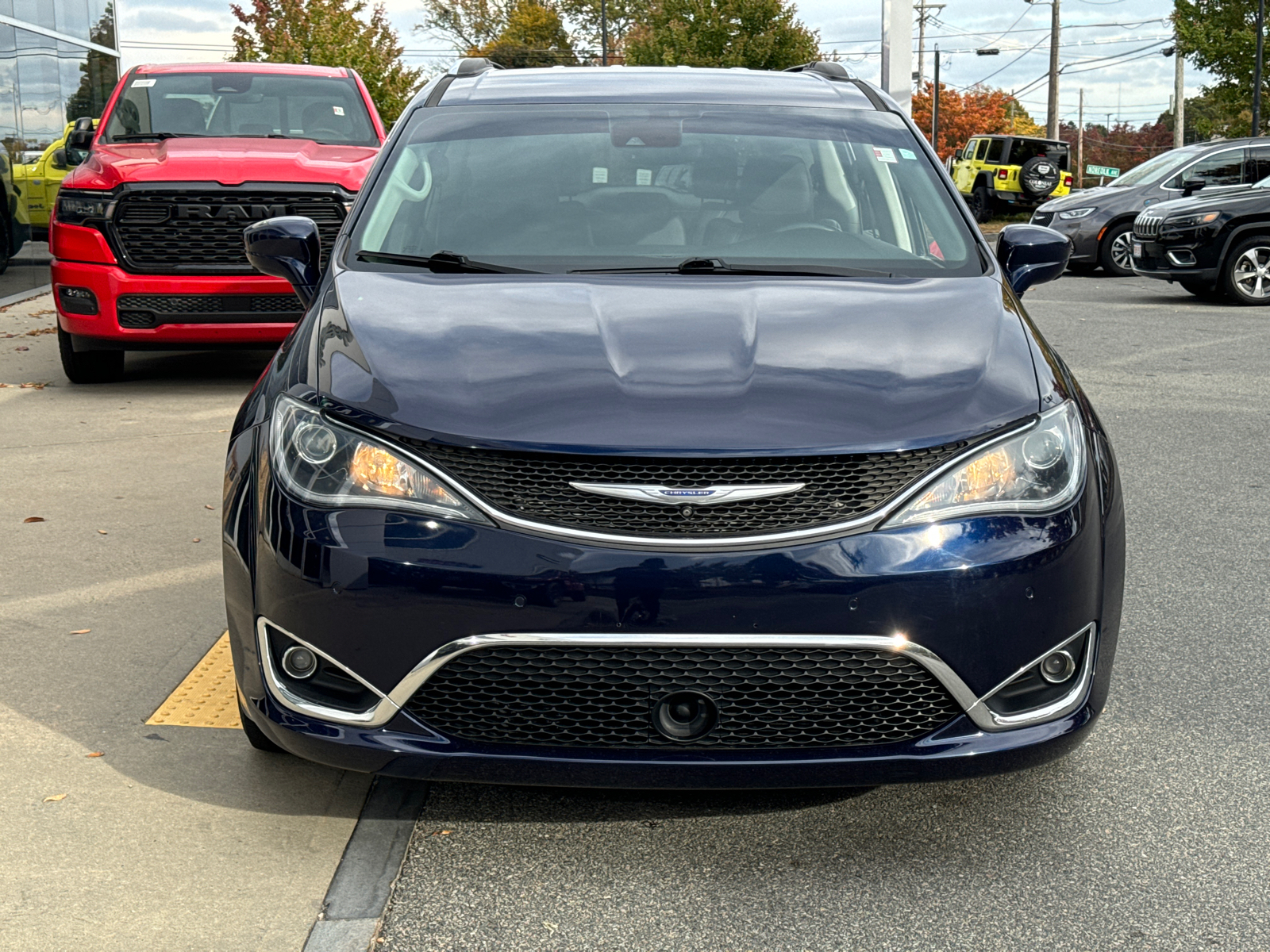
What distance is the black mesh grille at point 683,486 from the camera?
2775 millimetres

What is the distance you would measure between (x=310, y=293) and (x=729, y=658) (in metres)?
1.93

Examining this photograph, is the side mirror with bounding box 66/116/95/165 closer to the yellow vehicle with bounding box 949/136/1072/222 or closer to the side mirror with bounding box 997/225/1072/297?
the side mirror with bounding box 997/225/1072/297

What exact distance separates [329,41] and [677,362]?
27.4 metres

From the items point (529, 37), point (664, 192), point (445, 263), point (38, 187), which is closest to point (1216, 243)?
point (38, 187)

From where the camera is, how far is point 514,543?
2.75m

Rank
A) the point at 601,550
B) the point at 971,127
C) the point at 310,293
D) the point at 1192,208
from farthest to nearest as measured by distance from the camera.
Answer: the point at 971,127 → the point at 1192,208 → the point at 310,293 → the point at 601,550

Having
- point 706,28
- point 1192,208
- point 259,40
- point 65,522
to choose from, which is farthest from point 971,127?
point 65,522

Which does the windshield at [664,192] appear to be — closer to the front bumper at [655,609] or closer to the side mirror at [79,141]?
the front bumper at [655,609]

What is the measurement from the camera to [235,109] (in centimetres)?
1009

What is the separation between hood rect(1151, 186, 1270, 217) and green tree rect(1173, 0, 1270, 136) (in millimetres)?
19558

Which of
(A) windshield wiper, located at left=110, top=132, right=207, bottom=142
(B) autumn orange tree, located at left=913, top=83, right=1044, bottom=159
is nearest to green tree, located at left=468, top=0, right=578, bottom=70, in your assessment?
(B) autumn orange tree, located at left=913, top=83, right=1044, bottom=159

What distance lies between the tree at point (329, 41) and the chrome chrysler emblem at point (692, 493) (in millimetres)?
23287

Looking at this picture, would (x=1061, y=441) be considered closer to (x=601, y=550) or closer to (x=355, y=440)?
(x=601, y=550)

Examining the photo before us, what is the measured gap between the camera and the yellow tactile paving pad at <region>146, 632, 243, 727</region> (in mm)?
3844
